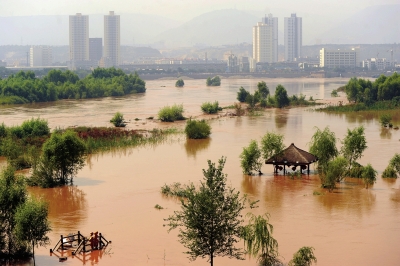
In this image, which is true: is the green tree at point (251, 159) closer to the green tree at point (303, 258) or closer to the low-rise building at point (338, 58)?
the green tree at point (303, 258)

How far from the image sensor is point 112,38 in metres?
130

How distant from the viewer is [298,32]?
158500 millimetres

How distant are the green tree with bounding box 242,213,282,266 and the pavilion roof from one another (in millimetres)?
5841

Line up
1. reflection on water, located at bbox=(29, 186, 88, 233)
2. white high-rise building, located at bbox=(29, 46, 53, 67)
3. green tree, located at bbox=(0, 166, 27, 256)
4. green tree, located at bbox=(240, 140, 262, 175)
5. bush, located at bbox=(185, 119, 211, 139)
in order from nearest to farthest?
green tree, located at bbox=(0, 166, 27, 256) → reflection on water, located at bbox=(29, 186, 88, 233) → green tree, located at bbox=(240, 140, 262, 175) → bush, located at bbox=(185, 119, 211, 139) → white high-rise building, located at bbox=(29, 46, 53, 67)

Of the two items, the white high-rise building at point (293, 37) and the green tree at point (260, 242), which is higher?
the white high-rise building at point (293, 37)

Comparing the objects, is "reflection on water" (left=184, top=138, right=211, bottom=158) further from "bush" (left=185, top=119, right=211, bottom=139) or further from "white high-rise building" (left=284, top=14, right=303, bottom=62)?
"white high-rise building" (left=284, top=14, right=303, bottom=62)

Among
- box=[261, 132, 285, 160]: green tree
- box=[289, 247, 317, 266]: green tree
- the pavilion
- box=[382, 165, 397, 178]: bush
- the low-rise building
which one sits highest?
the low-rise building

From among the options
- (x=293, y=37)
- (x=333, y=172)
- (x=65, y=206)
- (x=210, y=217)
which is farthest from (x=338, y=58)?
(x=210, y=217)

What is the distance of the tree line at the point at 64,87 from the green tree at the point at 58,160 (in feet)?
78.0

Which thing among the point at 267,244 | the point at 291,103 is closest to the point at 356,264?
the point at 267,244

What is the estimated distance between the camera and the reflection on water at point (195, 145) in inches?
796

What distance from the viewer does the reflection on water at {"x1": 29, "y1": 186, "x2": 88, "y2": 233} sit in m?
12.3

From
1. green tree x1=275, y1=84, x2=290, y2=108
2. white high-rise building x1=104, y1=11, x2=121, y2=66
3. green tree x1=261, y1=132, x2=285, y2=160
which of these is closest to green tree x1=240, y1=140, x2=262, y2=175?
green tree x1=261, y1=132, x2=285, y2=160

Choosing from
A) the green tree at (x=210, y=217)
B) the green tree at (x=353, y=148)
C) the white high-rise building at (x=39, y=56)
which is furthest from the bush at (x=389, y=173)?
the white high-rise building at (x=39, y=56)
